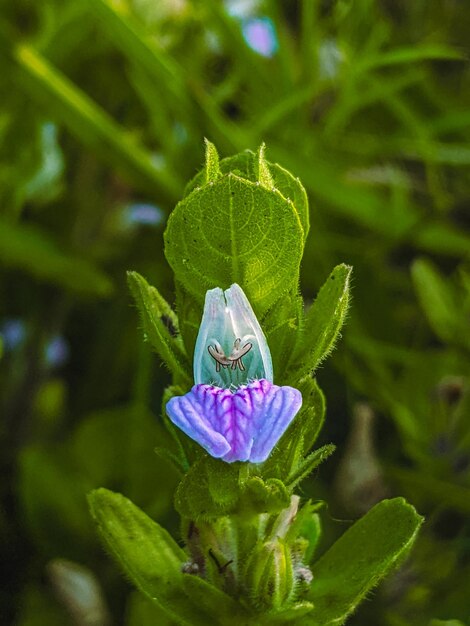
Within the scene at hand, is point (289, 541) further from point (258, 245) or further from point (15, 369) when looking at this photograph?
point (15, 369)

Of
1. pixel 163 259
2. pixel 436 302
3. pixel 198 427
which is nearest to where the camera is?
pixel 198 427

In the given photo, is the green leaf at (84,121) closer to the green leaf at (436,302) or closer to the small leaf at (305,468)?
the green leaf at (436,302)

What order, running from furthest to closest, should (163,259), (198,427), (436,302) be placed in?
(163,259) < (436,302) < (198,427)

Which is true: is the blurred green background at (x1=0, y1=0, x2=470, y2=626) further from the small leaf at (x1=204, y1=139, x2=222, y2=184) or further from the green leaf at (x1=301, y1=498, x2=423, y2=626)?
the small leaf at (x1=204, y1=139, x2=222, y2=184)

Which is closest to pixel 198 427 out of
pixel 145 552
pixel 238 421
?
pixel 238 421

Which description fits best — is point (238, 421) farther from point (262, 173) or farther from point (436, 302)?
point (436, 302)
